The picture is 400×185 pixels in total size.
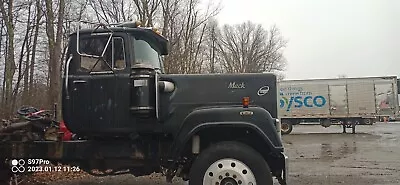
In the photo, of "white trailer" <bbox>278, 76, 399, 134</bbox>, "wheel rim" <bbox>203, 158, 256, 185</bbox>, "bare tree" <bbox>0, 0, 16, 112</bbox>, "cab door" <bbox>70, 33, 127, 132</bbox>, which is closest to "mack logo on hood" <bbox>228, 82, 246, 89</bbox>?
"wheel rim" <bbox>203, 158, 256, 185</bbox>

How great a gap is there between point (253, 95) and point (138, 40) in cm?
197

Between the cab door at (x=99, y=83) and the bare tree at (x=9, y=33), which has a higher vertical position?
the bare tree at (x=9, y=33)

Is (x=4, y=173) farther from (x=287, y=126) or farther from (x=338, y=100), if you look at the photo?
(x=338, y=100)

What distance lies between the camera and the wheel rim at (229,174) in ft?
18.6

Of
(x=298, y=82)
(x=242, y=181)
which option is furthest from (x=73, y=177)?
(x=298, y=82)

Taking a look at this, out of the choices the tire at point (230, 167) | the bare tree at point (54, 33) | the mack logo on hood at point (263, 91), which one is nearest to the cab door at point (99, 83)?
the tire at point (230, 167)

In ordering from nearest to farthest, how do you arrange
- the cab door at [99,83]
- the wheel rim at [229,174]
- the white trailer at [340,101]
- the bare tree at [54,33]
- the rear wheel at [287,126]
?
the wheel rim at [229,174]
the cab door at [99,83]
the bare tree at [54,33]
the white trailer at [340,101]
the rear wheel at [287,126]

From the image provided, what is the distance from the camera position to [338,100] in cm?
2770

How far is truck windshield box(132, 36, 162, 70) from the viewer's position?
6336 millimetres

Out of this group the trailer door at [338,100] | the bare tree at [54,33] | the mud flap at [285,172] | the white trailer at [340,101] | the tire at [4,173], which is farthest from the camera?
the trailer door at [338,100]

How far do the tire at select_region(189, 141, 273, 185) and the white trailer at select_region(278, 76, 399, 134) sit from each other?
70.8 ft

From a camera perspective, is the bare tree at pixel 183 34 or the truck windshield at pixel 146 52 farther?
the bare tree at pixel 183 34

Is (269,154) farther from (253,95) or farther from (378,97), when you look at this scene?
(378,97)

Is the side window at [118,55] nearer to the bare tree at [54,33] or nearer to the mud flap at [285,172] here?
the mud flap at [285,172]
